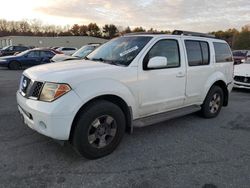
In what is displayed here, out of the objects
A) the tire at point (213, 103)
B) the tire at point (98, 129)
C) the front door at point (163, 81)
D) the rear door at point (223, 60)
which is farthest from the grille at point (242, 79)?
the tire at point (98, 129)

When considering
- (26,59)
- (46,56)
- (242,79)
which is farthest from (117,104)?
(46,56)

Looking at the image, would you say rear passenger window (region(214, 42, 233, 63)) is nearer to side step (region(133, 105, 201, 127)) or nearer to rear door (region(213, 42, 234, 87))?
rear door (region(213, 42, 234, 87))

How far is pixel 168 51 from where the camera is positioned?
15.2ft

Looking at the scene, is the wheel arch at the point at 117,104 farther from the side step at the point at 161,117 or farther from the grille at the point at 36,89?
the grille at the point at 36,89

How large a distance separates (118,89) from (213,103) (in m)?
3.12

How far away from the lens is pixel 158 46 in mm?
4441

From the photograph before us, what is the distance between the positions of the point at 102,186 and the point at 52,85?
145 centimetres

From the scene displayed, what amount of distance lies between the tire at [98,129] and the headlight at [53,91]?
1.33ft

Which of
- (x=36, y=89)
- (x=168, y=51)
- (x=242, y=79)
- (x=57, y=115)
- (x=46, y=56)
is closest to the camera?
(x=57, y=115)

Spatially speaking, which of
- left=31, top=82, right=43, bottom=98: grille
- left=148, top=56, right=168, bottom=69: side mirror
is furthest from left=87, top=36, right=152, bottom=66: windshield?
left=31, top=82, right=43, bottom=98: grille

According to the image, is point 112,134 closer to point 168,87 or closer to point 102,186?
point 102,186

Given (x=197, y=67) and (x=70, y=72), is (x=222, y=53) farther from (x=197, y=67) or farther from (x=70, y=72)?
(x=70, y=72)

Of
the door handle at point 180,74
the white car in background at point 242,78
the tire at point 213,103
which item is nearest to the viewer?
the door handle at point 180,74

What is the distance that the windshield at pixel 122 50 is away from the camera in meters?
4.20
